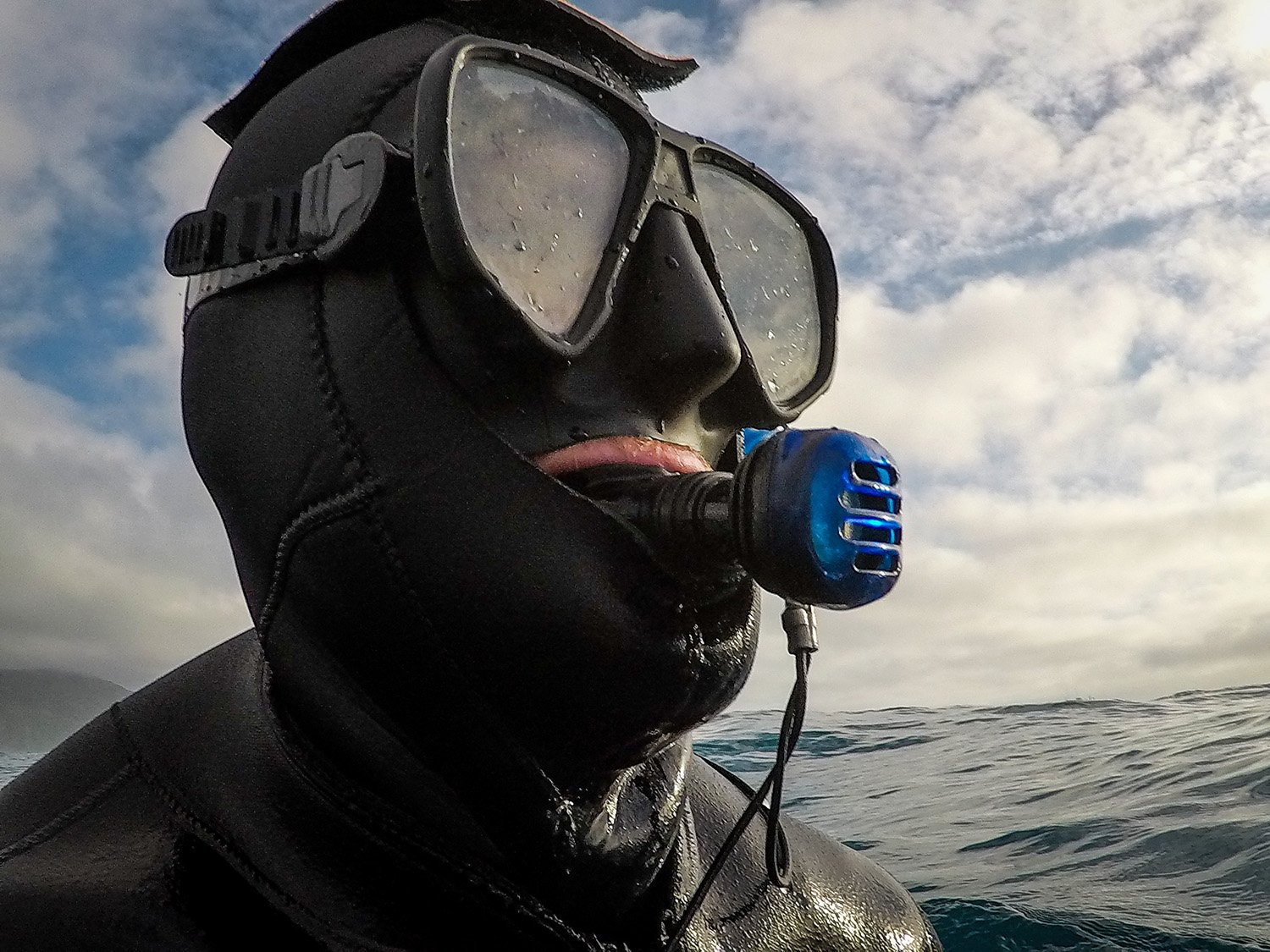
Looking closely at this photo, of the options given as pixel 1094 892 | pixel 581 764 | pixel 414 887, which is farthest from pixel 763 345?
pixel 1094 892

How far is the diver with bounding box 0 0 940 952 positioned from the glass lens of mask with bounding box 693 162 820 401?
19 centimetres

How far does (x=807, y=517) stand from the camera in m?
1.47

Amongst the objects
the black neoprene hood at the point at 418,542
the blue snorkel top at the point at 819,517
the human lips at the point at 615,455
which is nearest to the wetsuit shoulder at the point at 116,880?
the black neoprene hood at the point at 418,542

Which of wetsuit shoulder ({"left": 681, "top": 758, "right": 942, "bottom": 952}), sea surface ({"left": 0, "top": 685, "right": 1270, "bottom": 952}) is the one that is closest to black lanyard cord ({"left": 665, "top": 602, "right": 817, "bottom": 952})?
wetsuit shoulder ({"left": 681, "top": 758, "right": 942, "bottom": 952})

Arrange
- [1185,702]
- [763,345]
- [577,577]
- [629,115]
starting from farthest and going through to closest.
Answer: [1185,702] → [763,345] → [629,115] → [577,577]

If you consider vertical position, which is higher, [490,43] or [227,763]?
[490,43]

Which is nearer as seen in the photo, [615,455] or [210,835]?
[615,455]

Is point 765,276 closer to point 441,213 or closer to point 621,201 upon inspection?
point 621,201

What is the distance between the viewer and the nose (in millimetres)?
1807

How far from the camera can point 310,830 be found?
1817 millimetres

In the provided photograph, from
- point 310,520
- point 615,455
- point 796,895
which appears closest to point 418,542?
point 310,520

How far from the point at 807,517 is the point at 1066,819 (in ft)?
13.7

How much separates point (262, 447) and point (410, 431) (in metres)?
0.30

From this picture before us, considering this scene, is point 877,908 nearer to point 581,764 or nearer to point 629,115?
point 581,764
